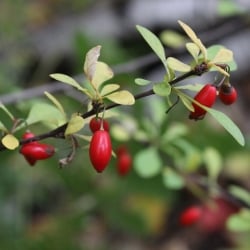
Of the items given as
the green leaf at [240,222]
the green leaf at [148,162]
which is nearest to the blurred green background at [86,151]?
the green leaf at [148,162]

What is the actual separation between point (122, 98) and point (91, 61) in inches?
2.3

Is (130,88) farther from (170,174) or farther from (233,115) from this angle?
(233,115)

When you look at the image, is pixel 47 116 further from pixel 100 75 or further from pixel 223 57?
pixel 223 57

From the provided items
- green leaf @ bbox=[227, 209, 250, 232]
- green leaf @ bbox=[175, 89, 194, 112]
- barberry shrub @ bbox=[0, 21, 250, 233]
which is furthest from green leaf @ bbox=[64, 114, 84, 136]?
green leaf @ bbox=[227, 209, 250, 232]

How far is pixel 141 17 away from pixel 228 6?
2.16m

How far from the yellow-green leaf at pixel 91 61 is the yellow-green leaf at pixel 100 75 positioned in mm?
15

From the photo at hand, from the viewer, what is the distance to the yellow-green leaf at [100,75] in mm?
806

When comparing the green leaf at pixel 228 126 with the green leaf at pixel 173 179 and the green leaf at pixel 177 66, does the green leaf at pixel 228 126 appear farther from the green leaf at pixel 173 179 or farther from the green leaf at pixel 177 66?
the green leaf at pixel 173 179

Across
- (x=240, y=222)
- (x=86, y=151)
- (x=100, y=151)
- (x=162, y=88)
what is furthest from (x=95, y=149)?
(x=86, y=151)

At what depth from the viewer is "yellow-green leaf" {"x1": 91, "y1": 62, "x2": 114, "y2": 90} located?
0.81 m

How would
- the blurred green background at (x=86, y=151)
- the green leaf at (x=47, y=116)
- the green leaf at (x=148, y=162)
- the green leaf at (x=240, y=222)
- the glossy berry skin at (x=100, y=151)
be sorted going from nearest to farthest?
the glossy berry skin at (x=100, y=151) → the green leaf at (x=47, y=116) → the green leaf at (x=240, y=222) → the green leaf at (x=148, y=162) → the blurred green background at (x=86, y=151)

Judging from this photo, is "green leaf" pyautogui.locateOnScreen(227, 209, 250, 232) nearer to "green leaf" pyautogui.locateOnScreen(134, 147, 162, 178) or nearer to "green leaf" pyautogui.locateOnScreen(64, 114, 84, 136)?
"green leaf" pyautogui.locateOnScreen(134, 147, 162, 178)

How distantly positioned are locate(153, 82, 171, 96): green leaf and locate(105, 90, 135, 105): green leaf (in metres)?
0.03

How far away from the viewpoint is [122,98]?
791 mm
